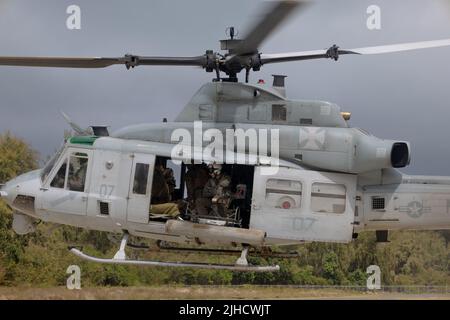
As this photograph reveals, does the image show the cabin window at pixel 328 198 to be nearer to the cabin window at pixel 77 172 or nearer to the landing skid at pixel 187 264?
the landing skid at pixel 187 264

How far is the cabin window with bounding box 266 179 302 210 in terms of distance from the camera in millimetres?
11070

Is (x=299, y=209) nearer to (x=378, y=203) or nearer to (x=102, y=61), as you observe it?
(x=378, y=203)

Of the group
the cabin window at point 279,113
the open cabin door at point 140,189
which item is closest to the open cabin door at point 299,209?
the cabin window at point 279,113

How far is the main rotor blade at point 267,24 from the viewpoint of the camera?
346 inches

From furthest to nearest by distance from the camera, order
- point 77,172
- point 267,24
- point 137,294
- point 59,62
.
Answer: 1. point 137,294
2. point 77,172
3. point 59,62
4. point 267,24

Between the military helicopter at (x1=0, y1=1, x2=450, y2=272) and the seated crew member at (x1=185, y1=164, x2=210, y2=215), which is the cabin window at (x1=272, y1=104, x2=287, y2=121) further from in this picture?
the seated crew member at (x1=185, y1=164, x2=210, y2=215)

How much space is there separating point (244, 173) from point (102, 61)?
261 centimetres

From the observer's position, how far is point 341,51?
35.7 ft

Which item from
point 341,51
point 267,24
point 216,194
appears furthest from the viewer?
point 216,194

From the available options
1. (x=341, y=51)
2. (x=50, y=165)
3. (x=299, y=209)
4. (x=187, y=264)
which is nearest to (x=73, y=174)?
(x=50, y=165)

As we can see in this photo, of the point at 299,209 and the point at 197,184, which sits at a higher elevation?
the point at 197,184

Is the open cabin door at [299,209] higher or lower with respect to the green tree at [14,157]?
lower

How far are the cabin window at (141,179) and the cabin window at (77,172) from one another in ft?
2.67

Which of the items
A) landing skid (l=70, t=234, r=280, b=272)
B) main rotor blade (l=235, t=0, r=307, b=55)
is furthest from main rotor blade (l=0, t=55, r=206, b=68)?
landing skid (l=70, t=234, r=280, b=272)
